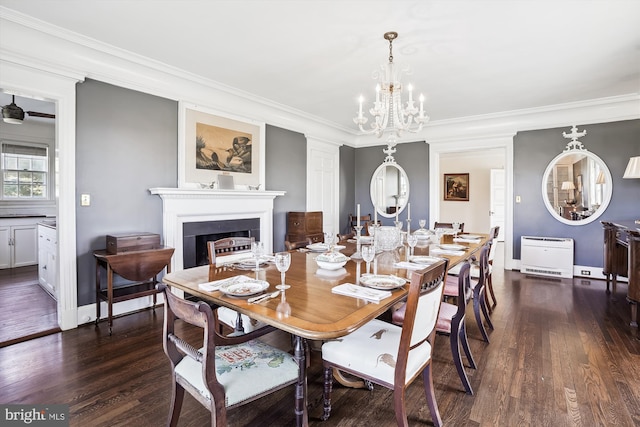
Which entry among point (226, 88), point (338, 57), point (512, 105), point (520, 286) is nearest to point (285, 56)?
point (338, 57)

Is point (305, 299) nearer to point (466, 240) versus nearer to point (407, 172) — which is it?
point (466, 240)

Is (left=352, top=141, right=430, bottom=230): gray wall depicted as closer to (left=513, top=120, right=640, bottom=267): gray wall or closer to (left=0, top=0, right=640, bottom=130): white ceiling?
(left=513, top=120, right=640, bottom=267): gray wall

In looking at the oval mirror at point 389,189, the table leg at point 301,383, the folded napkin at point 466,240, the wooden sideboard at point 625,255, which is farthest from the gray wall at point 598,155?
the table leg at point 301,383

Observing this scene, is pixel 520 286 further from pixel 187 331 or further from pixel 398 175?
pixel 187 331

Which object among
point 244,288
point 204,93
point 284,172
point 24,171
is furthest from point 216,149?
point 24,171

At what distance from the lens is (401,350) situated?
140 cm

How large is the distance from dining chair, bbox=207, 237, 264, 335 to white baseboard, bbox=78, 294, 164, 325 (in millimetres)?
1610

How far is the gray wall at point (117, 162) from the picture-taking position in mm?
2973

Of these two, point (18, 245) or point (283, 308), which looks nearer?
point (283, 308)

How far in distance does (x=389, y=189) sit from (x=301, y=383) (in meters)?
5.51

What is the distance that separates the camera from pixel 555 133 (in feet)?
16.2

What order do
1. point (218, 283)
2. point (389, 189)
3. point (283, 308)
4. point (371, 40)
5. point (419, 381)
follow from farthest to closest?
point (389, 189) → point (371, 40) → point (419, 381) → point (218, 283) → point (283, 308)

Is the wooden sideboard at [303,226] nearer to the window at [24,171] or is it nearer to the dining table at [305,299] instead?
the dining table at [305,299]

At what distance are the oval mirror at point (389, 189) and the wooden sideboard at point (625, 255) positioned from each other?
305 centimetres
